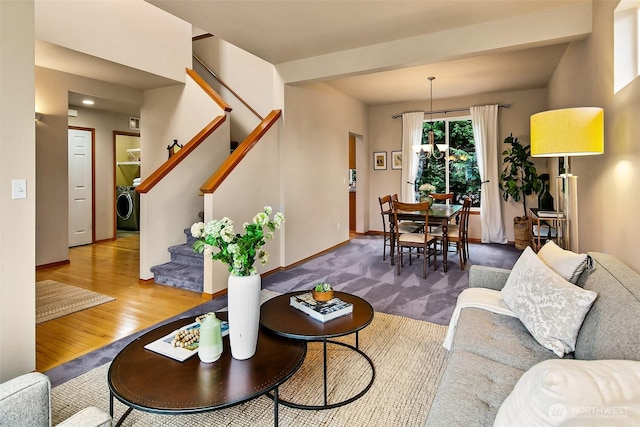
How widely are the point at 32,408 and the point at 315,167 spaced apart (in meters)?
4.61

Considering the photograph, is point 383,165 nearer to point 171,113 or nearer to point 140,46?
point 171,113

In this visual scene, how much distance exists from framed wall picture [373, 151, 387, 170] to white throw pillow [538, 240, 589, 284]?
559 centimetres

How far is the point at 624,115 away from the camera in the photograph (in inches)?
87.3

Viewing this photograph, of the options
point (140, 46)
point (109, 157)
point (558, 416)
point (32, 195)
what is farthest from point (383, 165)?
point (558, 416)

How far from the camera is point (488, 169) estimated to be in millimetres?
6465

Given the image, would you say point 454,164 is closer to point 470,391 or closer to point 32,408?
point 470,391

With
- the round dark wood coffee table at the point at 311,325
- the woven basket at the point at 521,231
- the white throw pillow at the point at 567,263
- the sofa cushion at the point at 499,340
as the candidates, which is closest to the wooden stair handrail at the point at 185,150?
the round dark wood coffee table at the point at 311,325

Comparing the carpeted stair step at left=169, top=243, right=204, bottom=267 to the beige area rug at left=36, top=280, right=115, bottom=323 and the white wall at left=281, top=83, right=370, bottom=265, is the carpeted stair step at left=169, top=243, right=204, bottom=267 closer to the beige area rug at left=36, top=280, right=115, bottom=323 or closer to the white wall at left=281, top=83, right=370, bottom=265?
the beige area rug at left=36, top=280, right=115, bottom=323

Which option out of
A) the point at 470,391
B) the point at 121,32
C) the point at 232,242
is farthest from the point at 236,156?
the point at 470,391

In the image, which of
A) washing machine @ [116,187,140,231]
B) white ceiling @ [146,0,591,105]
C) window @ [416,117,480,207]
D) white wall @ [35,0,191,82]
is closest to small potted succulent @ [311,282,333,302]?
white ceiling @ [146,0,591,105]

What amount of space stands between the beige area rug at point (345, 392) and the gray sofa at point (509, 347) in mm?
444

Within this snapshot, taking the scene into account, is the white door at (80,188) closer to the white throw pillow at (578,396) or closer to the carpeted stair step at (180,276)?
the carpeted stair step at (180,276)

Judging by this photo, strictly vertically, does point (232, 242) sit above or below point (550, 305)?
above

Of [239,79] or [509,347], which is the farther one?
[239,79]
